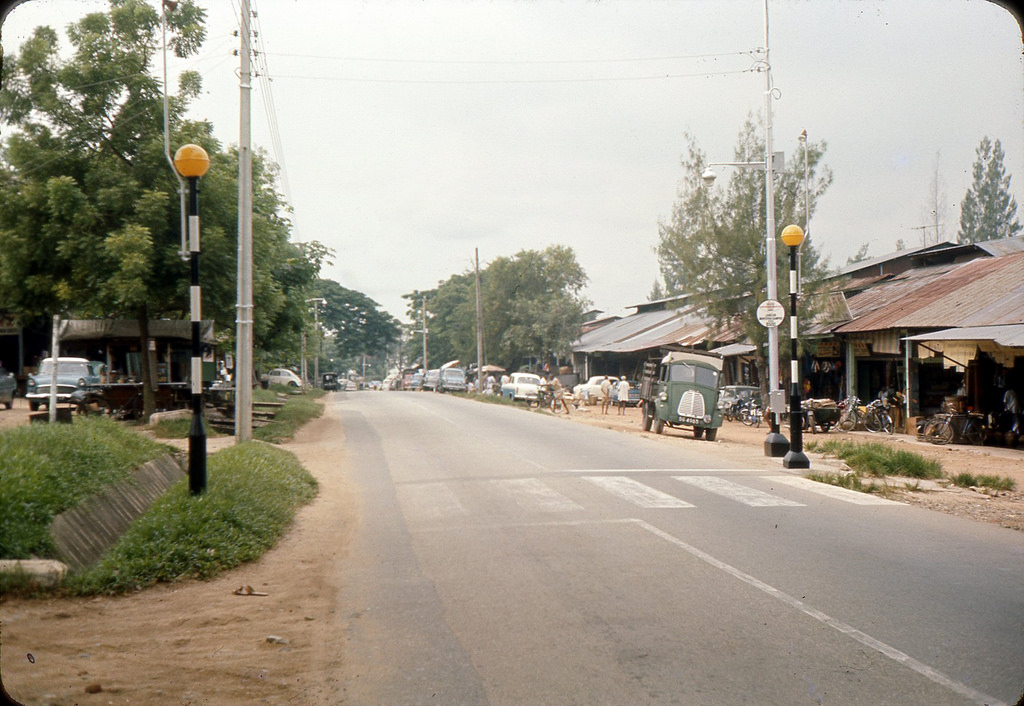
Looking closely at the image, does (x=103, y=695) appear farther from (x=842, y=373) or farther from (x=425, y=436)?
(x=842, y=373)

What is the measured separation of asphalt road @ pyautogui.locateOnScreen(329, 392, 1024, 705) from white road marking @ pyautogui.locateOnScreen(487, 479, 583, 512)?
0.05 metres

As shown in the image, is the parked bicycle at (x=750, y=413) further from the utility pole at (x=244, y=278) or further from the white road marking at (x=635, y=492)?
the utility pole at (x=244, y=278)

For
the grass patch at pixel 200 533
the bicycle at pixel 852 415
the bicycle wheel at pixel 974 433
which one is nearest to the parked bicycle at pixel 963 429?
the bicycle wheel at pixel 974 433

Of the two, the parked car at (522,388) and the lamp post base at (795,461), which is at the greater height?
the parked car at (522,388)

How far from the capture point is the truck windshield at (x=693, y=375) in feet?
78.9

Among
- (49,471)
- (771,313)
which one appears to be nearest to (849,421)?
(771,313)

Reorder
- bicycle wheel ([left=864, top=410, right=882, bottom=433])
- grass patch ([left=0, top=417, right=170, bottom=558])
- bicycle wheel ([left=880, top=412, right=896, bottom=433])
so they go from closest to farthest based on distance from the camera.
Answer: grass patch ([left=0, top=417, right=170, bottom=558]) → bicycle wheel ([left=880, top=412, right=896, bottom=433]) → bicycle wheel ([left=864, top=410, right=882, bottom=433])

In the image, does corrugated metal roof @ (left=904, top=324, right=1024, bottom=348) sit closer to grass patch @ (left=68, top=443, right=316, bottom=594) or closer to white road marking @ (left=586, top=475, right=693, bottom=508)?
white road marking @ (left=586, top=475, right=693, bottom=508)

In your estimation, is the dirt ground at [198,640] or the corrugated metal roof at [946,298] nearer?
the dirt ground at [198,640]

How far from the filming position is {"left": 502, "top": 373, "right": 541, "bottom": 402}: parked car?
149 ft

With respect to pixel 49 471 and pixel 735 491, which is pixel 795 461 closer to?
pixel 735 491

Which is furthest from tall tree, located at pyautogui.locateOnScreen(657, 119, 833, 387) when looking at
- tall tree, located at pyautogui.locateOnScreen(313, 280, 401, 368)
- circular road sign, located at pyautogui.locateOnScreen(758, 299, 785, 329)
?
tall tree, located at pyautogui.locateOnScreen(313, 280, 401, 368)

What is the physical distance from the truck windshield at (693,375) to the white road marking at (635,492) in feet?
36.1

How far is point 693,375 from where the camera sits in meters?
24.1
